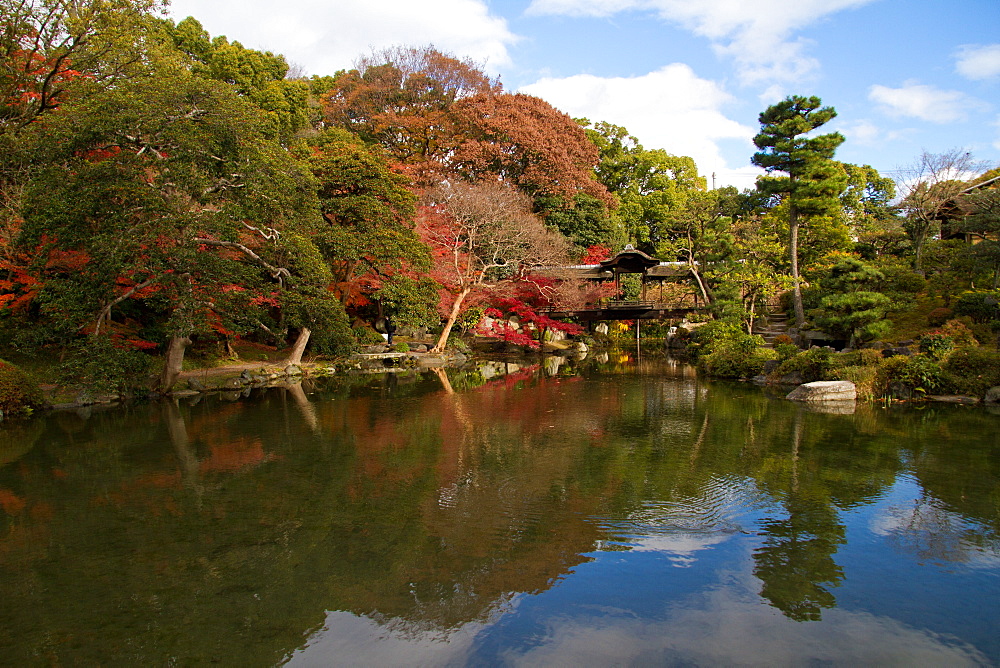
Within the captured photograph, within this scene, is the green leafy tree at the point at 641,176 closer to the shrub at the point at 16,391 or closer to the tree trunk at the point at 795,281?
the tree trunk at the point at 795,281

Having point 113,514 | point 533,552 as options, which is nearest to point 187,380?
point 113,514

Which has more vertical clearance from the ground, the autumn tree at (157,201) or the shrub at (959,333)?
the autumn tree at (157,201)

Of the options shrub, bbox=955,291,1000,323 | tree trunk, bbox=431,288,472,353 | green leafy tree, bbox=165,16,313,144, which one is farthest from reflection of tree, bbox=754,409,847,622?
green leafy tree, bbox=165,16,313,144

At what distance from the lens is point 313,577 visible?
15.1ft

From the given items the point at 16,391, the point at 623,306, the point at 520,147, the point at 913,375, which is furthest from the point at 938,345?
the point at 520,147

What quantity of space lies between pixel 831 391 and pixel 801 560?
813 centimetres

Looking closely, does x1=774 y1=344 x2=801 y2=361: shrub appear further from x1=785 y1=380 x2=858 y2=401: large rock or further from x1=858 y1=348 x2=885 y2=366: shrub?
x1=785 y1=380 x2=858 y2=401: large rock

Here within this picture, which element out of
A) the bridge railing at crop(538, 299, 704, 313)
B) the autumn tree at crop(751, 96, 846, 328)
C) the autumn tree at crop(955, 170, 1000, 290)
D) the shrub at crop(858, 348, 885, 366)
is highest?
the autumn tree at crop(751, 96, 846, 328)

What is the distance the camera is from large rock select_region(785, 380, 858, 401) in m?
11.7

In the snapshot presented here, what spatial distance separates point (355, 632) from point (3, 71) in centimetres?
1414

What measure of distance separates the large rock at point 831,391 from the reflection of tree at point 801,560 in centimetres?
645

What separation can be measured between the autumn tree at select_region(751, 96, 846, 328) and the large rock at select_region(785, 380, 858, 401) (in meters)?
6.26

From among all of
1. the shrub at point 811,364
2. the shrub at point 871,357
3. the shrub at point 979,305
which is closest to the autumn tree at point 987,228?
the shrub at point 979,305

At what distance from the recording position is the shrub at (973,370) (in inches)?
436
